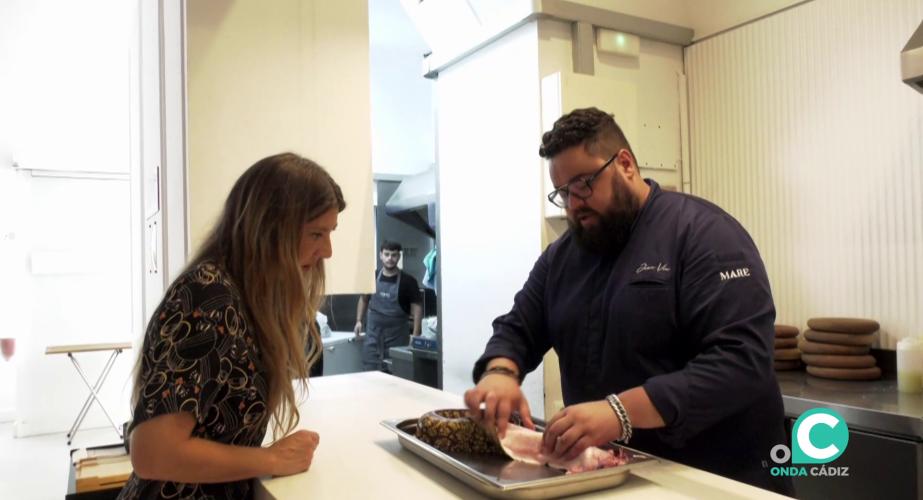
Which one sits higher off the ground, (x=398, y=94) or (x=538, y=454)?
(x=398, y=94)

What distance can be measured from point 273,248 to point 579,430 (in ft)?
2.07

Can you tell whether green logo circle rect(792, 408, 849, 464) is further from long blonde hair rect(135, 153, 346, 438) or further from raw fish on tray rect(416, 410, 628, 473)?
long blonde hair rect(135, 153, 346, 438)

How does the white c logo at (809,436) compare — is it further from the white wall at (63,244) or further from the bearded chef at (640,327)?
the white wall at (63,244)

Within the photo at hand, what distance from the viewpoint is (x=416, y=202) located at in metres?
5.36

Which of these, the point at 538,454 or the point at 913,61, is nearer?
the point at 538,454

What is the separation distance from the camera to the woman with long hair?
41.7 inches

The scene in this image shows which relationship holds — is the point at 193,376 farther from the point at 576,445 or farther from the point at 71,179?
the point at 71,179

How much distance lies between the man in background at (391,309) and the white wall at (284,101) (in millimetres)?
2847

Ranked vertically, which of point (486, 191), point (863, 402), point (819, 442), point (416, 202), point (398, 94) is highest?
point (398, 94)

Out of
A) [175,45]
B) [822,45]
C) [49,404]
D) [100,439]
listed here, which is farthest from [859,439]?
[49,404]

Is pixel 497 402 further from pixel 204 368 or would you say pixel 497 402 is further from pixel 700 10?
pixel 700 10

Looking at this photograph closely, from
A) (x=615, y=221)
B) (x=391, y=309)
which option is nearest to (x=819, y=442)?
(x=615, y=221)

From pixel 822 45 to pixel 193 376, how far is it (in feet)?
8.44

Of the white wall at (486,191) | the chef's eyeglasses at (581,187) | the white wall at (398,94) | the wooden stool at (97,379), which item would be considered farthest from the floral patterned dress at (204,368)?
the wooden stool at (97,379)
